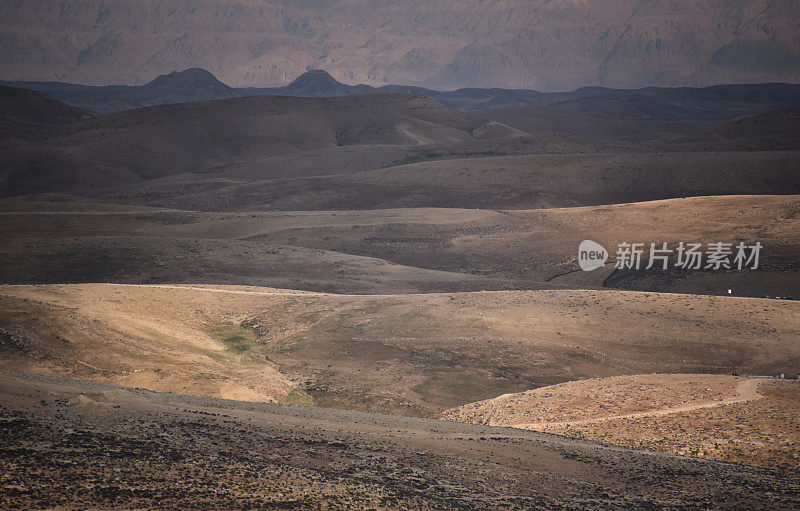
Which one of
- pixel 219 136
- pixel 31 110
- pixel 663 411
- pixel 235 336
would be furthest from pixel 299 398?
pixel 31 110

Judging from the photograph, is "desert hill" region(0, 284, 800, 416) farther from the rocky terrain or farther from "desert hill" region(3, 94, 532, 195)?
"desert hill" region(3, 94, 532, 195)

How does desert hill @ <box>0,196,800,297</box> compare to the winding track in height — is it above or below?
above

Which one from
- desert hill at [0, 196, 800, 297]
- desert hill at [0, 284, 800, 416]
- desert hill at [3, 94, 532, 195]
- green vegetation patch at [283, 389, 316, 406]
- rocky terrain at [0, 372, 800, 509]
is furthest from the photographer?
desert hill at [3, 94, 532, 195]

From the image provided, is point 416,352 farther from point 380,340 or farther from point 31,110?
point 31,110

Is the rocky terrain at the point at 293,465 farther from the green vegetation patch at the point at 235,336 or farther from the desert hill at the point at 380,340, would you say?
the green vegetation patch at the point at 235,336

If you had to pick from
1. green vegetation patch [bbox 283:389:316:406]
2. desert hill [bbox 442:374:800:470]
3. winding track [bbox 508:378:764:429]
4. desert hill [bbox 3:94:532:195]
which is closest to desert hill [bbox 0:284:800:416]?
green vegetation patch [bbox 283:389:316:406]

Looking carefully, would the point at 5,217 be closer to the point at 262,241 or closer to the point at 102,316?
the point at 262,241

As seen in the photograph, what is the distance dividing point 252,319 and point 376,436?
13.9 m

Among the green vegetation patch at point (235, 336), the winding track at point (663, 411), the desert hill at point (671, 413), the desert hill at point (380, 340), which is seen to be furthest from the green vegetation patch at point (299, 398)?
the winding track at point (663, 411)

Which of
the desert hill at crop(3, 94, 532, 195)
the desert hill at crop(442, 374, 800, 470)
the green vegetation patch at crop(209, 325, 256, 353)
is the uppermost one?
the desert hill at crop(3, 94, 532, 195)

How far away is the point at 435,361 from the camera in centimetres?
2005

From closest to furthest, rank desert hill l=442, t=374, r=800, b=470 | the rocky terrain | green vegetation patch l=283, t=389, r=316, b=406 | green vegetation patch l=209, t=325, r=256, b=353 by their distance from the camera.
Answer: the rocky terrain, desert hill l=442, t=374, r=800, b=470, green vegetation patch l=283, t=389, r=316, b=406, green vegetation patch l=209, t=325, r=256, b=353

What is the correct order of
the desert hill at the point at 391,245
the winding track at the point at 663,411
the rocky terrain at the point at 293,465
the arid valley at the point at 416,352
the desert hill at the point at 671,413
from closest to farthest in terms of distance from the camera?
the rocky terrain at the point at 293,465 → the arid valley at the point at 416,352 → the desert hill at the point at 671,413 → the winding track at the point at 663,411 → the desert hill at the point at 391,245

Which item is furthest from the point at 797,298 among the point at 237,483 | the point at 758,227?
the point at 237,483
